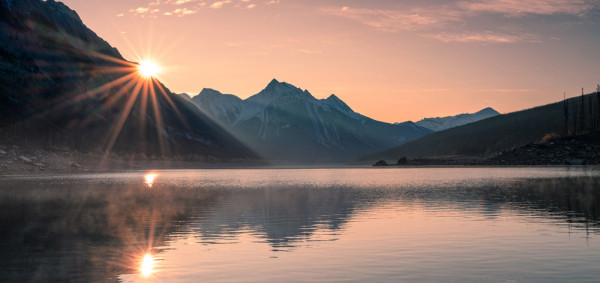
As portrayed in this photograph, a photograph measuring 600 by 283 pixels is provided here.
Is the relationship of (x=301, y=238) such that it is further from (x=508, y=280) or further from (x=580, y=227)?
(x=580, y=227)

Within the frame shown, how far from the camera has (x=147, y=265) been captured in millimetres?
27906

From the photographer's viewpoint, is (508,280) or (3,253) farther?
(3,253)

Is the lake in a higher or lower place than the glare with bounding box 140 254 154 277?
higher

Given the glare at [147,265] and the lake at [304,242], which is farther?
the glare at [147,265]

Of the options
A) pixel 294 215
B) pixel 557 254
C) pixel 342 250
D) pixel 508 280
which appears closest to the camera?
pixel 508 280

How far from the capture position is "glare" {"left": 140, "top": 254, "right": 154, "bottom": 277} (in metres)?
26.0

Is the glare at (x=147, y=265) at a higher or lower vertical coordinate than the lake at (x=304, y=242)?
lower

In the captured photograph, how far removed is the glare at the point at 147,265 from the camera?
85.4ft

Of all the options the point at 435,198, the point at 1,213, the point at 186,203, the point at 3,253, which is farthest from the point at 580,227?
the point at 1,213

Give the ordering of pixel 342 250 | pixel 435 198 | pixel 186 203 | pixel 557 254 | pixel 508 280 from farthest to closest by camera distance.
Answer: pixel 435 198 < pixel 186 203 < pixel 342 250 < pixel 557 254 < pixel 508 280

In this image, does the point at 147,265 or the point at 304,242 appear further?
the point at 304,242

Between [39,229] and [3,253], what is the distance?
1119 centimetres

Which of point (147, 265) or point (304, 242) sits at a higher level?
point (304, 242)

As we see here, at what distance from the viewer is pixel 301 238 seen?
122 feet
